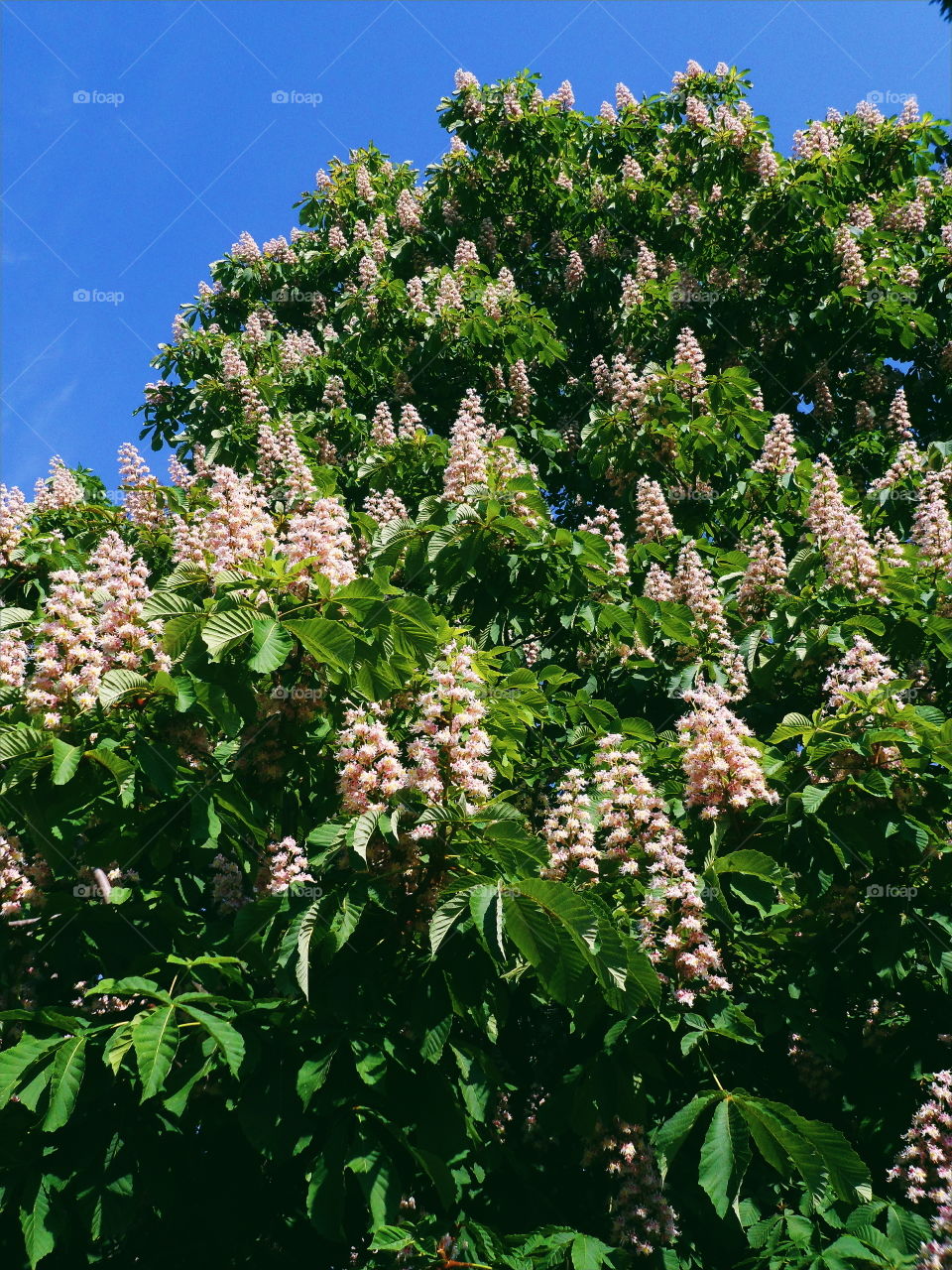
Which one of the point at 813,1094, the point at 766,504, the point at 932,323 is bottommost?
the point at 813,1094

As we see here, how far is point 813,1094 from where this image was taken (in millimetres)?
4281

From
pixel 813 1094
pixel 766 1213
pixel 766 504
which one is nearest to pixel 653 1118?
pixel 766 1213

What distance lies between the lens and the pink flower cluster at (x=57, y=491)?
689 centimetres

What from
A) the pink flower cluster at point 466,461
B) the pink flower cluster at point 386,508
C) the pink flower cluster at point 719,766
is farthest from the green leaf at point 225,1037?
the pink flower cluster at point 386,508

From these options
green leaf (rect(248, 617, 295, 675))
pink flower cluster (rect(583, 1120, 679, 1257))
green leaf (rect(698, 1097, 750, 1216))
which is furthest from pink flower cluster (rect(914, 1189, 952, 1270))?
green leaf (rect(248, 617, 295, 675))

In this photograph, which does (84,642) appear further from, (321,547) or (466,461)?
(466,461)

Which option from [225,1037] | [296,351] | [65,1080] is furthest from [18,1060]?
[296,351]

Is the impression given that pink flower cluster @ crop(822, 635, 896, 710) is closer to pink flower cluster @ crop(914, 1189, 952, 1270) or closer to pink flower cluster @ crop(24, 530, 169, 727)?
pink flower cluster @ crop(914, 1189, 952, 1270)

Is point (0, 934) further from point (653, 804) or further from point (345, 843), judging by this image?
point (653, 804)

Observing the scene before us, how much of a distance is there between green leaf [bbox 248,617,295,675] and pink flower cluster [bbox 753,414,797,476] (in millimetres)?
4745

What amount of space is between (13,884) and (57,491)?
3.63 meters

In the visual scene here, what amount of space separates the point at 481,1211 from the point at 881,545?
411 cm

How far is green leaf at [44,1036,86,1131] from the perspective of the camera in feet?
9.18

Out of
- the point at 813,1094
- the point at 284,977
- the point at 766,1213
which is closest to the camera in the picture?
the point at 284,977
